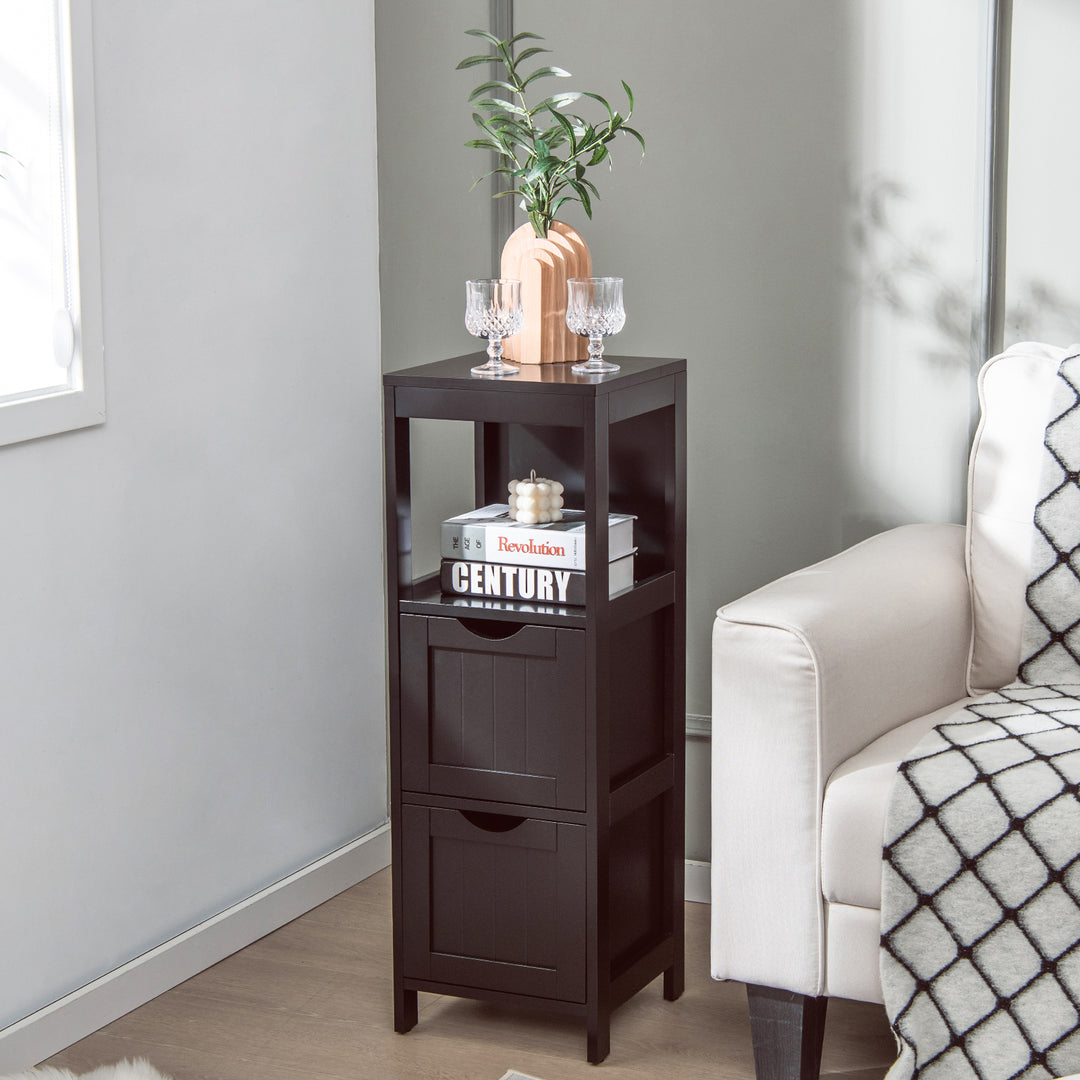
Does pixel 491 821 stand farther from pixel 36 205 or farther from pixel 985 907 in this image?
pixel 36 205

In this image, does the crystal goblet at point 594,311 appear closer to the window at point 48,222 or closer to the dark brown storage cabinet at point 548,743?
the dark brown storage cabinet at point 548,743

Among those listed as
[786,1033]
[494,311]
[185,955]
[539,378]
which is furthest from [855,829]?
[185,955]

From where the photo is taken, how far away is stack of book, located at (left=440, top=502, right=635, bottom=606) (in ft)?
6.82

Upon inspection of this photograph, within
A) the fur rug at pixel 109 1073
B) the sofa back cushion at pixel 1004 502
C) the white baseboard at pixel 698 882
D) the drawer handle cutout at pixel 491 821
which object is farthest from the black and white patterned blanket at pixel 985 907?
the fur rug at pixel 109 1073

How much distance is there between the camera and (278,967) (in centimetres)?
243

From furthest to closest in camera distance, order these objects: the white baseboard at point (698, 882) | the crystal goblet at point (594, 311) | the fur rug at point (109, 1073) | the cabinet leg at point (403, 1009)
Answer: the white baseboard at point (698, 882)
the cabinet leg at point (403, 1009)
the crystal goblet at point (594, 311)
the fur rug at point (109, 1073)

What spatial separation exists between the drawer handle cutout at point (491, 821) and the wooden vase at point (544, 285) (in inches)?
26.0

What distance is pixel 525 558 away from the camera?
211 cm

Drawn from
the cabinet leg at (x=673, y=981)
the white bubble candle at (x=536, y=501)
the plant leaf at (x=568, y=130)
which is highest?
the plant leaf at (x=568, y=130)

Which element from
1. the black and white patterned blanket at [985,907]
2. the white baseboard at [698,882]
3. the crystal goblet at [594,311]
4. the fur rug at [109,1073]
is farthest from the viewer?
the white baseboard at [698,882]

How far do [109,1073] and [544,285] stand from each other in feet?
4.03

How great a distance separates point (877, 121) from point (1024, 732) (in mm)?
1062

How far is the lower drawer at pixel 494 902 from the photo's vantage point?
2.13 m

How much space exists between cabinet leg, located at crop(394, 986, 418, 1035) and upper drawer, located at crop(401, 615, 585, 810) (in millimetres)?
306
